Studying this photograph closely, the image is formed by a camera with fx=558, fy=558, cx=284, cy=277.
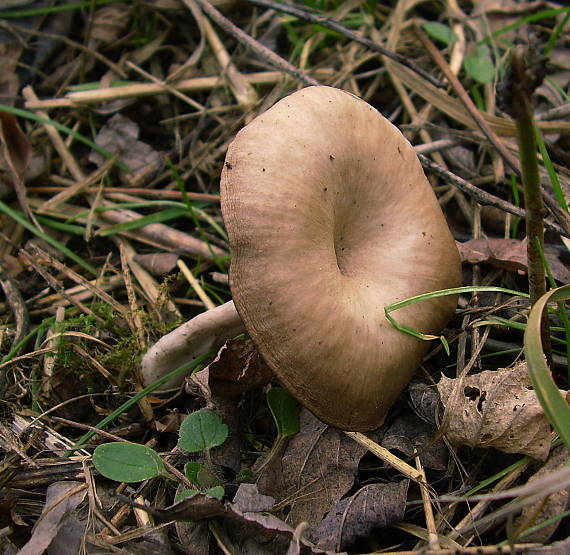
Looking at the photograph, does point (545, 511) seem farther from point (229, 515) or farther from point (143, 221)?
point (143, 221)

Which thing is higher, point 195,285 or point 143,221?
point 143,221

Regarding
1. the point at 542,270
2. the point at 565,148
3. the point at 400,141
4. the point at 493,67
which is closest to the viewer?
the point at 542,270

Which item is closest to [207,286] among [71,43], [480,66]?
[71,43]

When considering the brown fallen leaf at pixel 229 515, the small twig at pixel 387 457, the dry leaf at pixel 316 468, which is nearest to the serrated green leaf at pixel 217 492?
the brown fallen leaf at pixel 229 515

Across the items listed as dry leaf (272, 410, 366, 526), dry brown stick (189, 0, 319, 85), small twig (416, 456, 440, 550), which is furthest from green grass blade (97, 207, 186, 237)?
small twig (416, 456, 440, 550)

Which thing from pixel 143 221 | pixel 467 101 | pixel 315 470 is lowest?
pixel 315 470

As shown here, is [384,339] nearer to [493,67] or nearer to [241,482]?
[241,482]

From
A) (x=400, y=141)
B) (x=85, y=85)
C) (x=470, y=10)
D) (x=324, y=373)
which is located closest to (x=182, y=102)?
(x=85, y=85)
